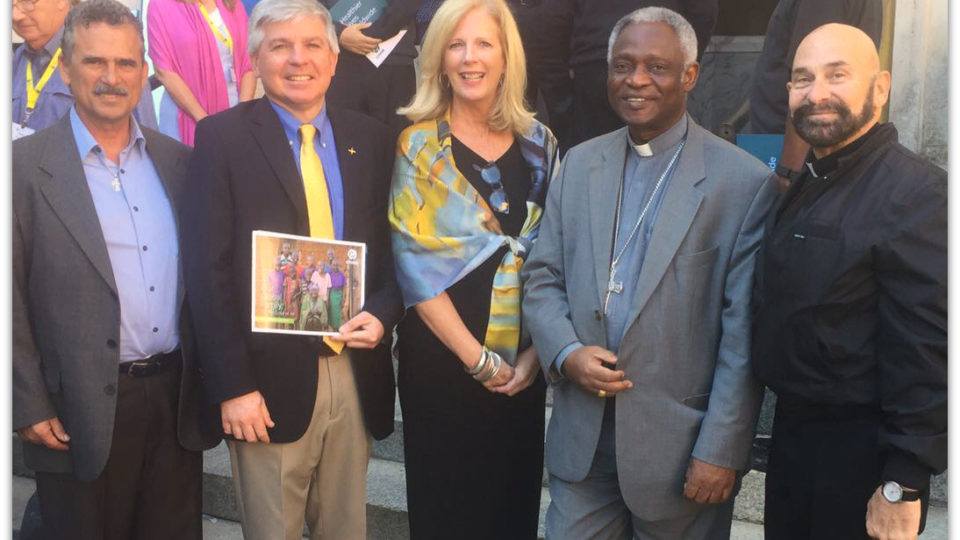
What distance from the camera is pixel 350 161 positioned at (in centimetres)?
348

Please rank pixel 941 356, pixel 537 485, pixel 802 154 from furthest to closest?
1. pixel 802 154
2. pixel 537 485
3. pixel 941 356

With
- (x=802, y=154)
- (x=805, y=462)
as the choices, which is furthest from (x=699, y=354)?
(x=802, y=154)

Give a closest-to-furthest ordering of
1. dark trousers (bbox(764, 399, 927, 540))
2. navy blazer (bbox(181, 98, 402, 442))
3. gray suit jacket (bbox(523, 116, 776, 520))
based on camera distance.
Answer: dark trousers (bbox(764, 399, 927, 540)) → gray suit jacket (bbox(523, 116, 776, 520)) → navy blazer (bbox(181, 98, 402, 442))

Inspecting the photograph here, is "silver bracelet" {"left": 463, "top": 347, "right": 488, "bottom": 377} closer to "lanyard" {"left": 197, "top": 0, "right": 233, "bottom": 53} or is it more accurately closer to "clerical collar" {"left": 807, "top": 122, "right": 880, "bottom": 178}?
"clerical collar" {"left": 807, "top": 122, "right": 880, "bottom": 178}

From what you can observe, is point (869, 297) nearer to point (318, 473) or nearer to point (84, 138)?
point (318, 473)

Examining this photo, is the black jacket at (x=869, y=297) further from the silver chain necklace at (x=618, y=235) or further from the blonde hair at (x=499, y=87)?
the blonde hair at (x=499, y=87)

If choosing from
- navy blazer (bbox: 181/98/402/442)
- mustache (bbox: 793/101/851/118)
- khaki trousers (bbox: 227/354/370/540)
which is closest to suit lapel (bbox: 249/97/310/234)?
navy blazer (bbox: 181/98/402/442)

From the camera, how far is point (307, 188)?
3.38m

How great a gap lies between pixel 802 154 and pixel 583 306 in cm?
130

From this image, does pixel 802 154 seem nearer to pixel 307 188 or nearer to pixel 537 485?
pixel 537 485

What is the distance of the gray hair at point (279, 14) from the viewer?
3.39 meters

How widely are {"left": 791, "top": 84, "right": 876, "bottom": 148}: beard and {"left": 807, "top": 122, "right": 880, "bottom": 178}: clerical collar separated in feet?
0.08

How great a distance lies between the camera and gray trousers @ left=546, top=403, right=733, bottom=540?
3.15m

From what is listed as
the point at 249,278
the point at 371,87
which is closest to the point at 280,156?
the point at 249,278
